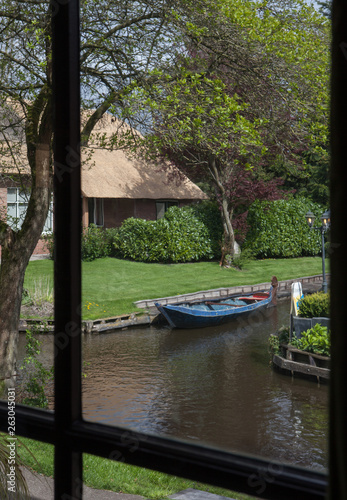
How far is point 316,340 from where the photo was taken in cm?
483

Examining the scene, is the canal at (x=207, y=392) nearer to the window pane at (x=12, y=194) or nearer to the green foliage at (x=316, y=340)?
the green foliage at (x=316, y=340)

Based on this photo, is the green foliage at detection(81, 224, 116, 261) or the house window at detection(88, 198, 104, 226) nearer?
the green foliage at detection(81, 224, 116, 261)

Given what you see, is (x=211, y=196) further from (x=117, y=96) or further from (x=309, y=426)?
(x=117, y=96)

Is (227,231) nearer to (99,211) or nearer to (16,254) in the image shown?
(99,211)

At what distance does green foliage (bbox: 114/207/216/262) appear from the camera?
421 inches

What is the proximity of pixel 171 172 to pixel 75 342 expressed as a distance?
12906mm

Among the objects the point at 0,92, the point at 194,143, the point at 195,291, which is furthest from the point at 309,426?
the point at 195,291

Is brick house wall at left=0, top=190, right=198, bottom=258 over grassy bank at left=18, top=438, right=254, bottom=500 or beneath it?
over

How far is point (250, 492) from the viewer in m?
0.41

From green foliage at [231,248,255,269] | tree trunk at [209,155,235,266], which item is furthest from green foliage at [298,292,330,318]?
green foliage at [231,248,255,269]

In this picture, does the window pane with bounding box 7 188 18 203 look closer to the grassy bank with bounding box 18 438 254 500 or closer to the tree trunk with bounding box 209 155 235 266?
the grassy bank with bounding box 18 438 254 500

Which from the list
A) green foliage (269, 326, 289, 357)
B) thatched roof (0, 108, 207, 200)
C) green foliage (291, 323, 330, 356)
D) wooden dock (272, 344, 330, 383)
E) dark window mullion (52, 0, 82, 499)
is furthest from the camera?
thatched roof (0, 108, 207, 200)

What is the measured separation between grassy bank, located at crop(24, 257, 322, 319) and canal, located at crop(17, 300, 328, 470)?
1.93 feet

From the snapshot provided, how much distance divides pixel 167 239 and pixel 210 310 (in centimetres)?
299
